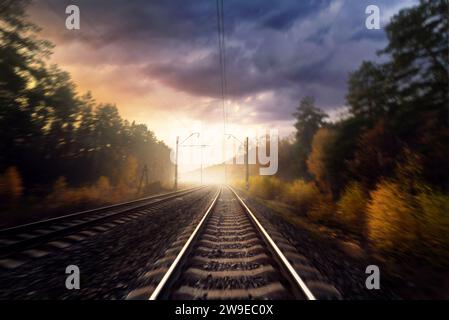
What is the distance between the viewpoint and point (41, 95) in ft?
47.1

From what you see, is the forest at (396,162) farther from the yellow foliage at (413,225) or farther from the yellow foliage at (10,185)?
the yellow foliage at (10,185)

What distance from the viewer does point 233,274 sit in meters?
3.90

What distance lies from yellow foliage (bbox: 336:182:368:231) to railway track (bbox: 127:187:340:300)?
524cm

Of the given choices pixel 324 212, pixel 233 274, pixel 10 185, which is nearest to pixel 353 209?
pixel 324 212

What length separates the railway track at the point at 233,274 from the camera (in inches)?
125

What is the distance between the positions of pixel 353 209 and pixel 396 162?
2990 mm

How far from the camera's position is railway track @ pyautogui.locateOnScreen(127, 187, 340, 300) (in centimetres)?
317

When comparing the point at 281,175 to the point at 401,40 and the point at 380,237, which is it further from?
the point at 380,237

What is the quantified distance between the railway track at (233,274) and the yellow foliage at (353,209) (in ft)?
17.2

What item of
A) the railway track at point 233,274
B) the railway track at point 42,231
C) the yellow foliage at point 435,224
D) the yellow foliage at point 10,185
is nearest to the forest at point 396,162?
the yellow foliage at point 435,224

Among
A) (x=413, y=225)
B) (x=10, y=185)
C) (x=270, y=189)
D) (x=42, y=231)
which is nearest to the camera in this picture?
(x=413, y=225)

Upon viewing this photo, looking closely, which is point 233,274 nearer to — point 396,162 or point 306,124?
point 396,162

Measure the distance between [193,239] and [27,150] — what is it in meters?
15.1

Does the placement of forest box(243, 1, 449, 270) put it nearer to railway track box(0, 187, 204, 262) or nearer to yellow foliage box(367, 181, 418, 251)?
yellow foliage box(367, 181, 418, 251)
